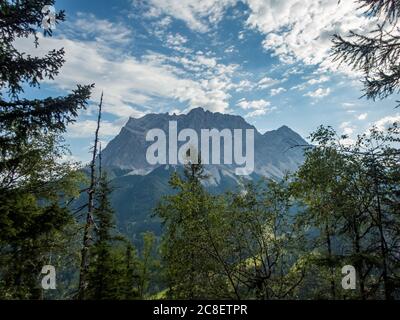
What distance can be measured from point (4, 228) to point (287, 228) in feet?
35.7

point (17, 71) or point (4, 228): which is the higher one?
point (17, 71)

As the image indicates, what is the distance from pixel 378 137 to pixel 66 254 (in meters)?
18.5

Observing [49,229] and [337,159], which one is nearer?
[337,159]

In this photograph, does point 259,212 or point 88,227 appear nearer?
point 259,212

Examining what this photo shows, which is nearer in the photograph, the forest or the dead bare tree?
the forest

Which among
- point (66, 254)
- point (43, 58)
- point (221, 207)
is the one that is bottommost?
point (66, 254)

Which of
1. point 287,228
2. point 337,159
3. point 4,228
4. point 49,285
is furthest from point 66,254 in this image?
point 337,159

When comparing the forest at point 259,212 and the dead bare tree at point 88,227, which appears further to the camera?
the dead bare tree at point 88,227

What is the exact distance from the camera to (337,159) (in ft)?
48.2

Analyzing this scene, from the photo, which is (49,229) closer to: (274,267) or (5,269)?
(5,269)

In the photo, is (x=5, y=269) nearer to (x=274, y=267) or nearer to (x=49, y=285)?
(x=49, y=285)
